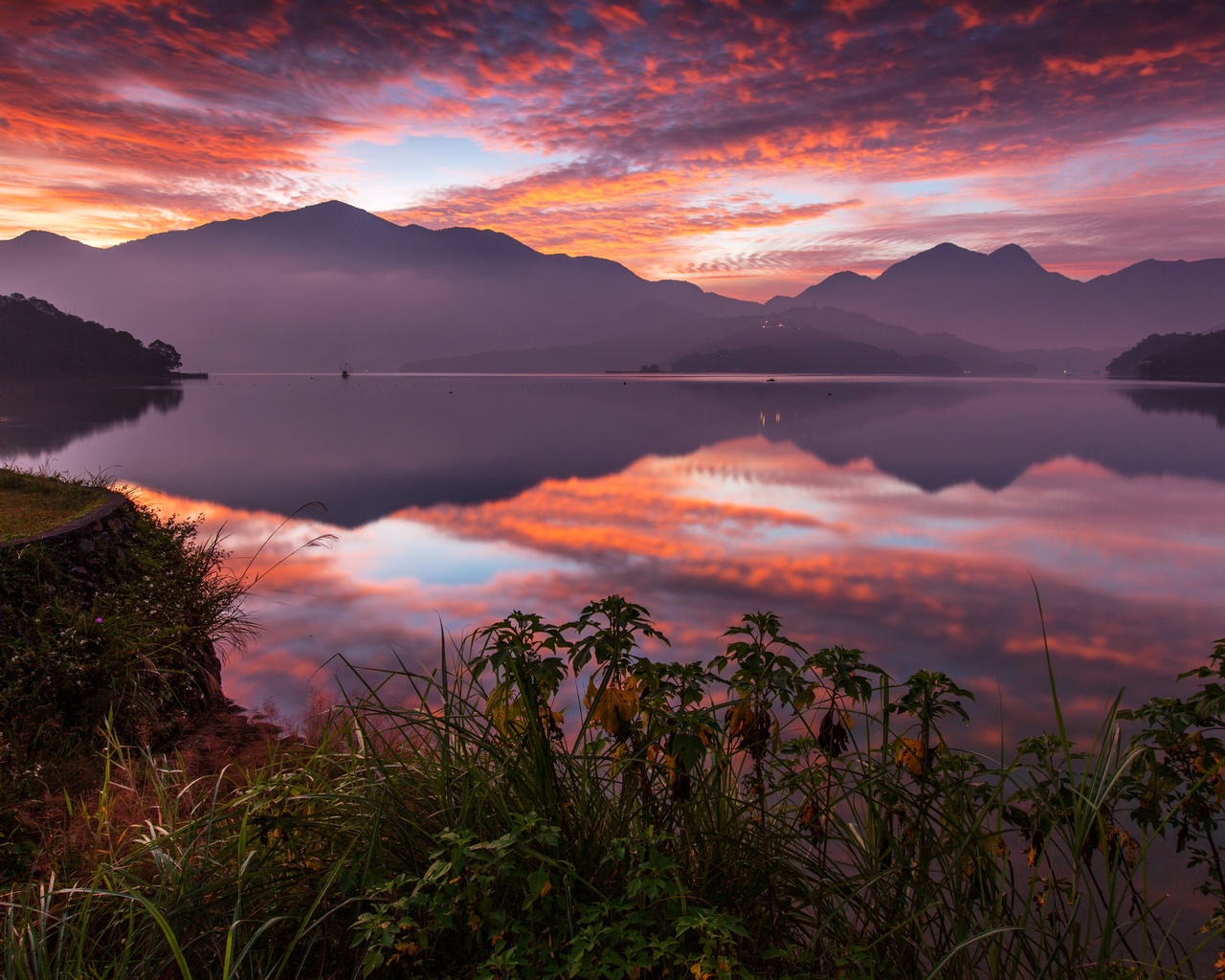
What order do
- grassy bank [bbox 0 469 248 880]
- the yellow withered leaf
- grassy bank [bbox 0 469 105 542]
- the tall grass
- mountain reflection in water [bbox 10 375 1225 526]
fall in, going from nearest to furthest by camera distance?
the tall grass < the yellow withered leaf < grassy bank [bbox 0 469 248 880] < grassy bank [bbox 0 469 105 542] < mountain reflection in water [bbox 10 375 1225 526]

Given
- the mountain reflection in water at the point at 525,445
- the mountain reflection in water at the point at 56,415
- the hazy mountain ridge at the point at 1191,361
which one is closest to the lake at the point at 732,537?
the mountain reflection in water at the point at 525,445

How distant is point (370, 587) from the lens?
13773mm

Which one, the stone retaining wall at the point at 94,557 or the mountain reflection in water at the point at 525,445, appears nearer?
the stone retaining wall at the point at 94,557

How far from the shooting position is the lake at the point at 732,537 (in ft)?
35.6

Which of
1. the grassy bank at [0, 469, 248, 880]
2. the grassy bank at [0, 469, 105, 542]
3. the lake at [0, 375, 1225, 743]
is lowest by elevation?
the lake at [0, 375, 1225, 743]

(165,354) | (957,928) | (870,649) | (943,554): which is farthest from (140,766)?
(165,354)

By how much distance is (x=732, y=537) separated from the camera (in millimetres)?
18359

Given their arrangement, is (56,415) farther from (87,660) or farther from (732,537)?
(87,660)

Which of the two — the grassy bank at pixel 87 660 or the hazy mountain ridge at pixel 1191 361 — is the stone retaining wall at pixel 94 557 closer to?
the grassy bank at pixel 87 660

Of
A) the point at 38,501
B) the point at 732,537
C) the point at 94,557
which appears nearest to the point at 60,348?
the point at 38,501

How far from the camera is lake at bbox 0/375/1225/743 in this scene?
35.6 ft

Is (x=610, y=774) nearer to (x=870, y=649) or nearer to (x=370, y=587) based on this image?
(x=870, y=649)

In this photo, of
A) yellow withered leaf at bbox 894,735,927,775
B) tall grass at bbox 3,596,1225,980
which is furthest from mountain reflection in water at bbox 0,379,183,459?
yellow withered leaf at bbox 894,735,927,775

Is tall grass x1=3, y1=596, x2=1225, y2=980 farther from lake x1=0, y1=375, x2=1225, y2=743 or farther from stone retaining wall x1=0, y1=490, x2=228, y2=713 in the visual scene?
stone retaining wall x1=0, y1=490, x2=228, y2=713
